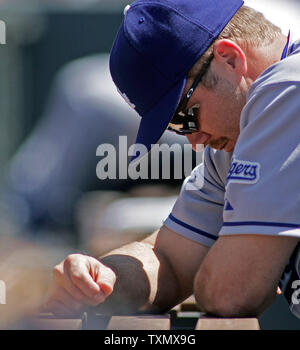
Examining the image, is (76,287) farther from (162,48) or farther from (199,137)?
(162,48)

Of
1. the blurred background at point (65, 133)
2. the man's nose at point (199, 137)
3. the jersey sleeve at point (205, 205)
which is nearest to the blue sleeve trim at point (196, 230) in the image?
the jersey sleeve at point (205, 205)

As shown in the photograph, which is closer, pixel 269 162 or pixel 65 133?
pixel 269 162

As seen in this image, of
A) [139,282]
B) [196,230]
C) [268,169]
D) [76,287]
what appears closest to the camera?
[268,169]

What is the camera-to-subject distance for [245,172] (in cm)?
206

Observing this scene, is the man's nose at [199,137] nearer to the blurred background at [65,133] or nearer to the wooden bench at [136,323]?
the wooden bench at [136,323]

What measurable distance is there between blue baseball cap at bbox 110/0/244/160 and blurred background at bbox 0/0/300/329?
2.79 metres

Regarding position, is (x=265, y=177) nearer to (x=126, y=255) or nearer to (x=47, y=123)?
(x=126, y=255)

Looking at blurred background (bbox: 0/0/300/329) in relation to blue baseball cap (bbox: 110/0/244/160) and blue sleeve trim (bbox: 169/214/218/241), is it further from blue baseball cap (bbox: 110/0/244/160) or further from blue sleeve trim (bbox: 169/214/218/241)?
blue baseball cap (bbox: 110/0/244/160)

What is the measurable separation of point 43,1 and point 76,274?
5569 mm

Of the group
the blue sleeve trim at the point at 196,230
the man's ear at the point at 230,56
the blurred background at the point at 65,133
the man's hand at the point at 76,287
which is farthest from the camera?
the blurred background at the point at 65,133

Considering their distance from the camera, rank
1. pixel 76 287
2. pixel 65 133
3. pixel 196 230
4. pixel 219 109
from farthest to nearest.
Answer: pixel 65 133
pixel 196 230
pixel 219 109
pixel 76 287

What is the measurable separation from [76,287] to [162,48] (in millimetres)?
793

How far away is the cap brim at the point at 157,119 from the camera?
2373 millimetres

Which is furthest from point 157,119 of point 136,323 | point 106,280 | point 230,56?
point 136,323
